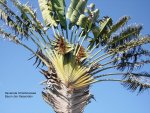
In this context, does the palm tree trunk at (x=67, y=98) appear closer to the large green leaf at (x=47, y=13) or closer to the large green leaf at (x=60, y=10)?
the large green leaf at (x=60, y=10)

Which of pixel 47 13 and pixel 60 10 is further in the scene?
pixel 47 13

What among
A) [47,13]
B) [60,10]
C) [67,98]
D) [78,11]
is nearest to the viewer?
[67,98]

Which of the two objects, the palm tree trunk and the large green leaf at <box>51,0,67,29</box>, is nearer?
the palm tree trunk

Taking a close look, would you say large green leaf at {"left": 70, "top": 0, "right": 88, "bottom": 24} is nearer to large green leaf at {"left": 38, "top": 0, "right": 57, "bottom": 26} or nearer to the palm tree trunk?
large green leaf at {"left": 38, "top": 0, "right": 57, "bottom": 26}

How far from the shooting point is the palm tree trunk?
12.9 meters

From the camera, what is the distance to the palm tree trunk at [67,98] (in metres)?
12.9

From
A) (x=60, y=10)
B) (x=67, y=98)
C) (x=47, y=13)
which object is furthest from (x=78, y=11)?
(x=67, y=98)

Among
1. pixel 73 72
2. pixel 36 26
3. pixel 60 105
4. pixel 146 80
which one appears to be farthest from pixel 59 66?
pixel 146 80

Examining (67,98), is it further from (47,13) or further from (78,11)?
(47,13)

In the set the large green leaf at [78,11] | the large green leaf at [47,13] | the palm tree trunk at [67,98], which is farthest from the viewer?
the large green leaf at [47,13]

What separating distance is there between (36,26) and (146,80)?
191 inches

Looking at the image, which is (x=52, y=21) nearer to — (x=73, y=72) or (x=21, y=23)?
(x=21, y=23)

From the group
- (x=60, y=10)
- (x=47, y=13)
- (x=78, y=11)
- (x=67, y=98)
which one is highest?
(x=47, y=13)

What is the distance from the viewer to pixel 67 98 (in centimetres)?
1291
